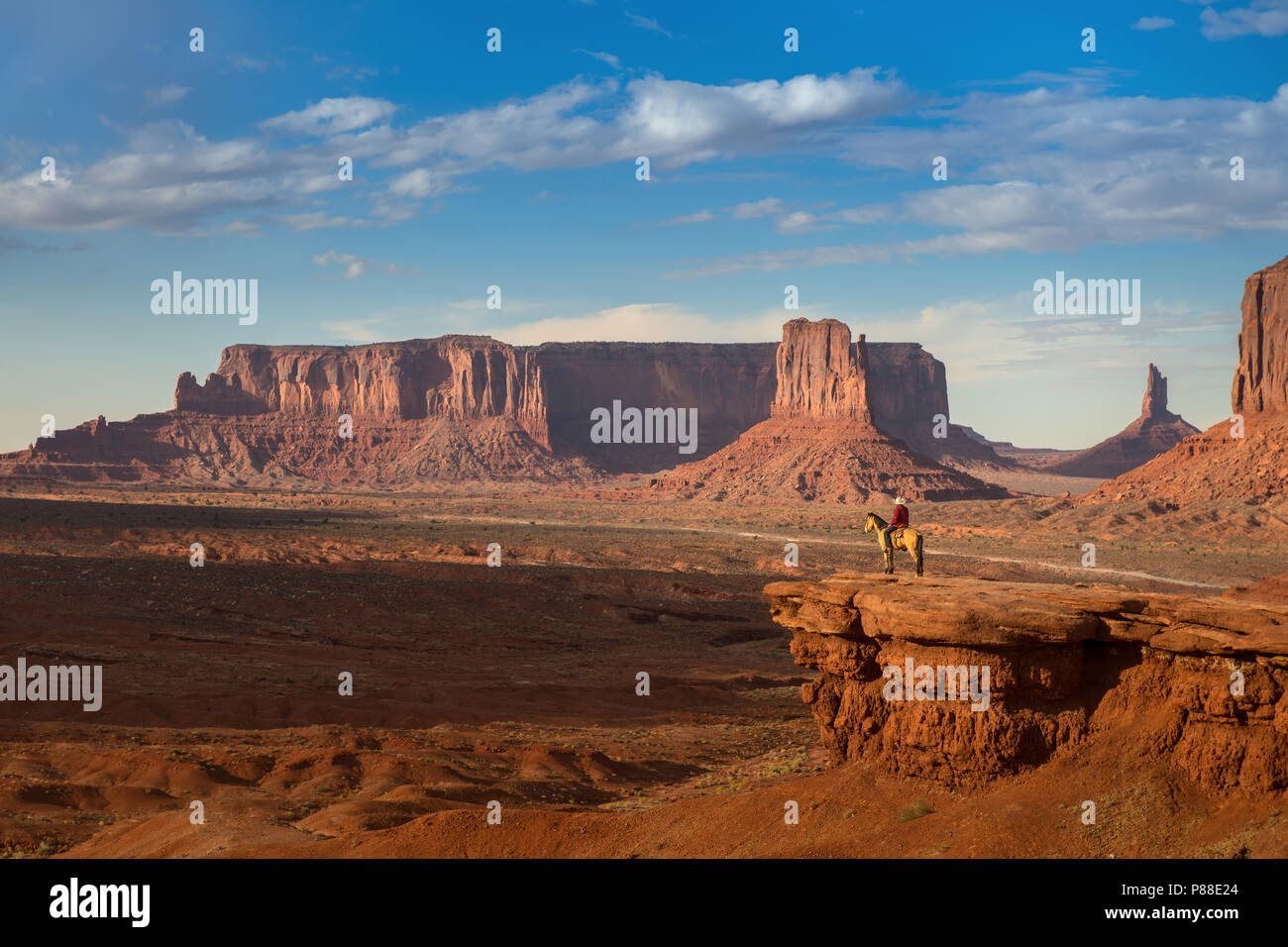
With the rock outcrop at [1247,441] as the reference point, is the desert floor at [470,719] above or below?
below

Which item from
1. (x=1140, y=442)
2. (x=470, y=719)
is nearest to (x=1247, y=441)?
(x=470, y=719)

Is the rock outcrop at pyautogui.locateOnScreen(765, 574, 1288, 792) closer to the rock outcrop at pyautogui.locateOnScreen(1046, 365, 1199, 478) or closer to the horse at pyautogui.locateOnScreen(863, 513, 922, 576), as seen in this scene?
the horse at pyautogui.locateOnScreen(863, 513, 922, 576)

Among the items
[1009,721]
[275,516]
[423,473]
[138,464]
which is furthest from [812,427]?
[1009,721]

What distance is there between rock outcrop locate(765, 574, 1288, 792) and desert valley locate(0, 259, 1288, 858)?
0.10ft

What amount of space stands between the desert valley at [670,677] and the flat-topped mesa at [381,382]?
3669 inches

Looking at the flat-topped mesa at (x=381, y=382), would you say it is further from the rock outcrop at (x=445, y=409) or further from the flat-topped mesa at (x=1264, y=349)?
the flat-topped mesa at (x=1264, y=349)

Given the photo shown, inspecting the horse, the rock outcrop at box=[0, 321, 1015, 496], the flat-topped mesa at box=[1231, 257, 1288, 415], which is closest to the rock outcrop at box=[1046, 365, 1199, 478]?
the rock outcrop at box=[0, 321, 1015, 496]

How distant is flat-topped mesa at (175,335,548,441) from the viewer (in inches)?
7274

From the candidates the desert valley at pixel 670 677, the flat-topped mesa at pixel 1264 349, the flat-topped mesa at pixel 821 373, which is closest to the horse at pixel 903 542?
the desert valley at pixel 670 677

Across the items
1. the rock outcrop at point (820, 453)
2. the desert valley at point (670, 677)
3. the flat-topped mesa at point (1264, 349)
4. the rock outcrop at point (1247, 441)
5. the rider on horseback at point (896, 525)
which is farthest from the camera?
the rock outcrop at point (820, 453)

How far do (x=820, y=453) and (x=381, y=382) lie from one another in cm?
9087

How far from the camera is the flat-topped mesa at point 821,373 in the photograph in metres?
141
